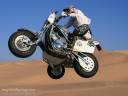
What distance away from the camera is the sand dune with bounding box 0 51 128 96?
420 ft

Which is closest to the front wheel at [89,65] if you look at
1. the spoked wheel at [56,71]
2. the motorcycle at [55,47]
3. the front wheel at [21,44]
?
the motorcycle at [55,47]

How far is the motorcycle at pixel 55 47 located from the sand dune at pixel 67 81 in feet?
305

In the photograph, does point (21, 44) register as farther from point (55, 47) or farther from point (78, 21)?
point (78, 21)

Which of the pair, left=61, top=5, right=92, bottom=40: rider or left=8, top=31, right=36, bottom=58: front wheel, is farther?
left=61, top=5, right=92, bottom=40: rider

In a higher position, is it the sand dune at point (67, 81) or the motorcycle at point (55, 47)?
the sand dune at point (67, 81)

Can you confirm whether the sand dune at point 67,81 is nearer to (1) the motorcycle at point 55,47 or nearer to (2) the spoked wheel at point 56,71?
(2) the spoked wheel at point 56,71

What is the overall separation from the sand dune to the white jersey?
93190mm

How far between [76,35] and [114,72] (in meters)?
127

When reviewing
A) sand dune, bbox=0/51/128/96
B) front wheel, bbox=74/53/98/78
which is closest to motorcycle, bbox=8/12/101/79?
front wheel, bbox=74/53/98/78

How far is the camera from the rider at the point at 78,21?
2527 centimetres

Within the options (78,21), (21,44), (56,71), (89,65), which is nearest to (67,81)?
(56,71)

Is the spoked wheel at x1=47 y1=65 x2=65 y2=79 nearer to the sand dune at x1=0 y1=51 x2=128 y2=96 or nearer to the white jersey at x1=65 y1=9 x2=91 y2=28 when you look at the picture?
the white jersey at x1=65 y1=9 x2=91 y2=28

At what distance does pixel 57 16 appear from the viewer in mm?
25234

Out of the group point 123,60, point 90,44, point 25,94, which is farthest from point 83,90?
point 90,44
